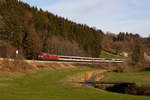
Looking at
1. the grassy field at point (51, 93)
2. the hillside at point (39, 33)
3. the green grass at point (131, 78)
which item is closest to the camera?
the grassy field at point (51, 93)

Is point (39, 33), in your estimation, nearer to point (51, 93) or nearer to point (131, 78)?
point (131, 78)

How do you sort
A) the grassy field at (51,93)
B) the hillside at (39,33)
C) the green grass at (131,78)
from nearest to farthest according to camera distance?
the grassy field at (51,93)
the green grass at (131,78)
the hillside at (39,33)

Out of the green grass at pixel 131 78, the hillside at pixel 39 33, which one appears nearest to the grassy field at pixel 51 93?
the green grass at pixel 131 78

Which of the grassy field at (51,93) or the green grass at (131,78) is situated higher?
the grassy field at (51,93)

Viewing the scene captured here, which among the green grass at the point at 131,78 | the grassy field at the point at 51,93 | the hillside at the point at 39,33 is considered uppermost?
the hillside at the point at 39,33

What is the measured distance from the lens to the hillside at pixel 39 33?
59.1 meters

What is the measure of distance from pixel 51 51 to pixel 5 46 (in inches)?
1331

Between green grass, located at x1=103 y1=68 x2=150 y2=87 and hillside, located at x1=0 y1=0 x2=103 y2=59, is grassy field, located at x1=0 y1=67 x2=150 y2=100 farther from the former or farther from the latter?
hillside, located at x1=0 y1=0 x2=103 y2=59

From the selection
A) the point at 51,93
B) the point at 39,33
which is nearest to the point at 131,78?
the point at 51,93

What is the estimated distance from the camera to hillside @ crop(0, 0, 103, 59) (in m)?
59.1

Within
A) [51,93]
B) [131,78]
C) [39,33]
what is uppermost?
[39,33]

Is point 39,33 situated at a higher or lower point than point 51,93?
higher

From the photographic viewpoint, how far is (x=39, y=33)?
81.2 m

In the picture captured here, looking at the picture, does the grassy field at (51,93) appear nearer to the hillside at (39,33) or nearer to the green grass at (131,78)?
the green grass at (131,78)
